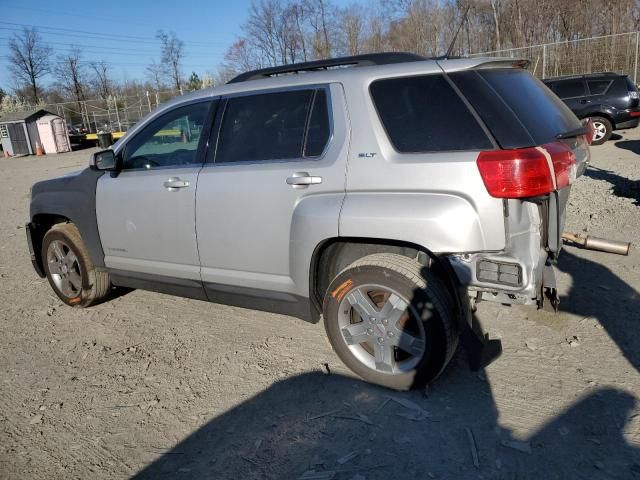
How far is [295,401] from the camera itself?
308 centimetres

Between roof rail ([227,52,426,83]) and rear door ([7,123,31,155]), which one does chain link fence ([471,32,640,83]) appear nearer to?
roof rail ([227,52,426,83])

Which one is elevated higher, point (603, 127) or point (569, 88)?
point (569, 88)

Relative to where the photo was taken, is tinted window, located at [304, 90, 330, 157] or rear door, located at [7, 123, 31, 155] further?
rear door, located at [7, 123, 31, 155]

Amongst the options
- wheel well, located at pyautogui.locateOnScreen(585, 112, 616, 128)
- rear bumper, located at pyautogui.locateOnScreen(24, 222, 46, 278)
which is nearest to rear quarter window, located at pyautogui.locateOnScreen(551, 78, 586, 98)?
wheel well, located at pyautogui.locateOnScreen(585, 112, 616, 128)

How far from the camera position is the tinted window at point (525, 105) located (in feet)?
8.95

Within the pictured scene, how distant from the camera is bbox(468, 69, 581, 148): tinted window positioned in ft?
8.95

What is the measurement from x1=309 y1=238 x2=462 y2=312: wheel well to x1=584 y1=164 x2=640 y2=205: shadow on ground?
A: 539 cm

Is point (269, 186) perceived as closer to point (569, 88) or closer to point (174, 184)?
point (174, 184)

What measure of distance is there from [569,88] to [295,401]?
45.9ft

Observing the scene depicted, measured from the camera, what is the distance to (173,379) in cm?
347

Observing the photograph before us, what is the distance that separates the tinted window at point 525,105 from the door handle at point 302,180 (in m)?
1.00

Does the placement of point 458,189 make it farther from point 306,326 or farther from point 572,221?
point 572,221

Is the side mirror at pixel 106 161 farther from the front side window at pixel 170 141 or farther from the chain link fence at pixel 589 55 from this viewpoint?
the chain link fence at pixel 589 55

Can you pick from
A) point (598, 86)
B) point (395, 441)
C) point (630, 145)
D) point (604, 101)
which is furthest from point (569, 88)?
point (395, 441)
